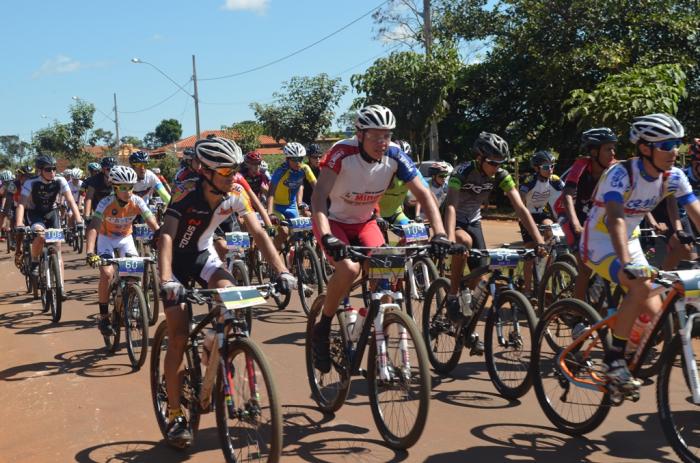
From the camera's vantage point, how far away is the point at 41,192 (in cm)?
1125

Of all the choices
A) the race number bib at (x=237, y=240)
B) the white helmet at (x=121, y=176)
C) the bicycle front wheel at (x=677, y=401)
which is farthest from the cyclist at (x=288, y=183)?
the bicycle front wheel at (x=677, y=401)

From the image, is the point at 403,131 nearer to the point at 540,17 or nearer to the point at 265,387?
the point at 540,17

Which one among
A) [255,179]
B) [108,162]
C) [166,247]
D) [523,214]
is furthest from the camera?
[255,179]

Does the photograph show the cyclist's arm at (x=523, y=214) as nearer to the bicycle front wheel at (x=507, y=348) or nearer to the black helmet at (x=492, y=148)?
the black helmet at (x=492, y=148)

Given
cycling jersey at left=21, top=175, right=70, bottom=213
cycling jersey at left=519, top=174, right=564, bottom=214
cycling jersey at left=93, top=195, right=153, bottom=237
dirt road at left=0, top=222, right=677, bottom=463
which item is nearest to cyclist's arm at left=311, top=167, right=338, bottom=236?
dirt road at left=0, top=222, right=677, bottom=463

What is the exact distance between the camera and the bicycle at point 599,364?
4.14 metres

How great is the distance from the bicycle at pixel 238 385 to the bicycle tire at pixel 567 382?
2065mm

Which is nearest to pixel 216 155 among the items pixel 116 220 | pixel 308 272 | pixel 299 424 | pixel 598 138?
pixel 299 424

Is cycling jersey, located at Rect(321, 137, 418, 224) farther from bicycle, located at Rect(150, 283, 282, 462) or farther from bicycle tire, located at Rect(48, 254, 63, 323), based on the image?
bicycle tire, located at Rect(48, 254, 63, 323)

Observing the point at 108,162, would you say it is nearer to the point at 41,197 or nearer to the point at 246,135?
the point at 41,197

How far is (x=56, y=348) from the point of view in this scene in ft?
28.0

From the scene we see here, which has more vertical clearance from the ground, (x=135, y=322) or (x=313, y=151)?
(x=313, y=151)

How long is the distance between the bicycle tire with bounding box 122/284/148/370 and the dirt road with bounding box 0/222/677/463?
150 millimetres

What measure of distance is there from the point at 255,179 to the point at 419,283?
232 inches
